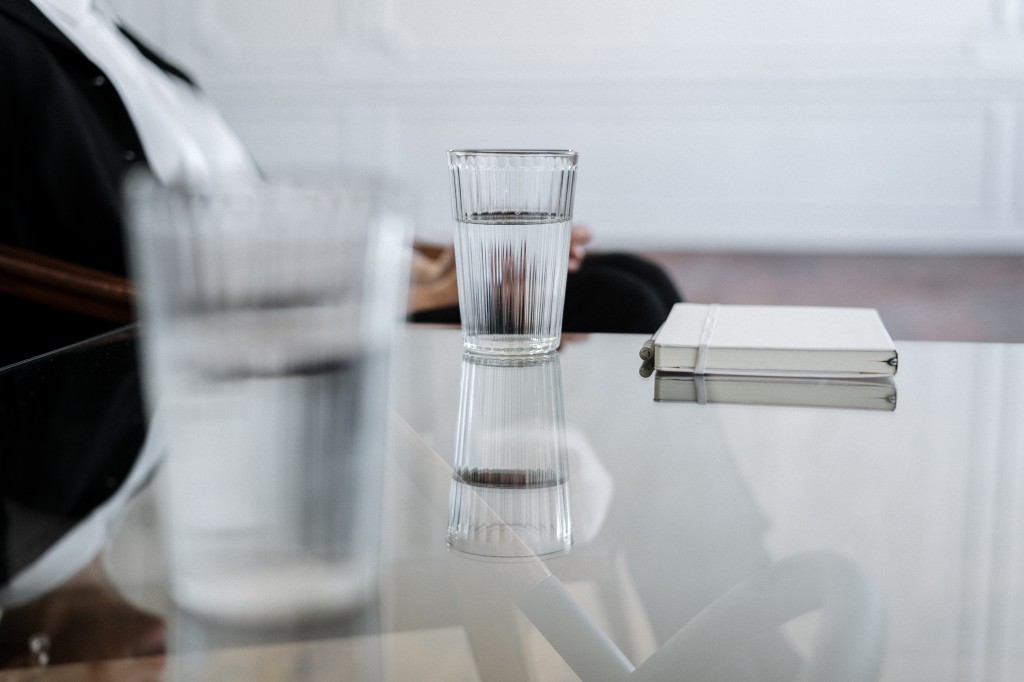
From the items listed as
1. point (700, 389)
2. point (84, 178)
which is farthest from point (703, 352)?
point (84, 178)

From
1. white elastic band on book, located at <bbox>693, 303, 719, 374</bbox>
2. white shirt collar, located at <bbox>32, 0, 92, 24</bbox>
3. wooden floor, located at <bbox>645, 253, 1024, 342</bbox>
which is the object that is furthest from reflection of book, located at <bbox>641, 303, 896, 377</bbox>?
wooden floor, located at <bbox>645, 253, 1024, 342</bbox>

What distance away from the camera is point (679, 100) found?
383 centimetres

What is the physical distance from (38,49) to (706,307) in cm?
74

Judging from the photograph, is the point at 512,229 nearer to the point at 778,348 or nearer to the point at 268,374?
the point at 778,348

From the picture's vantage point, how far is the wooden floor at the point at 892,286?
2.71m

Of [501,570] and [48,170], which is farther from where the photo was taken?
[48,170]

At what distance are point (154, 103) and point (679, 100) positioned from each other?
2.78m

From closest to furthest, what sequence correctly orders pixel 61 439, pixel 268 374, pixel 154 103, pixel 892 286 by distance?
pixel 268 374 → pixel 61 439 → pixel 154 103 → pixel 892 286

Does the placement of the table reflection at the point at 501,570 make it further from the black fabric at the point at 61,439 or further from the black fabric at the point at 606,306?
the black fabric at the point at 606,306

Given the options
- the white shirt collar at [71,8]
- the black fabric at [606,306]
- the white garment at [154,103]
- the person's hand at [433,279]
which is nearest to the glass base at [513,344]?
the person's hand at [433,279]

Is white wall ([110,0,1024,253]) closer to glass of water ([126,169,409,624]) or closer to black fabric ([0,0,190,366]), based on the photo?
black fabric ([0,0,190,366])

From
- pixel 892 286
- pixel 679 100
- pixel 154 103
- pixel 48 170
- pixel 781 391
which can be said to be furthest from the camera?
pixel 679 100

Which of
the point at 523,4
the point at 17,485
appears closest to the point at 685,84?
the point at 523,4

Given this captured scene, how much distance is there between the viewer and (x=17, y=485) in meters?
0.41
